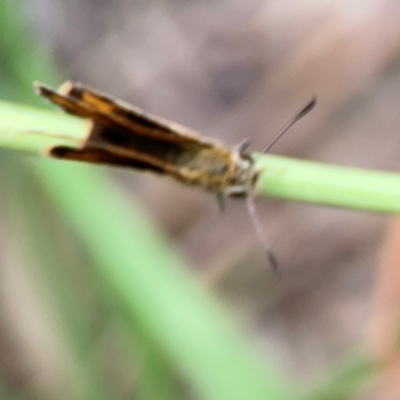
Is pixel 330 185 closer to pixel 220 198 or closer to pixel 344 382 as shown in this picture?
pixel 220 198

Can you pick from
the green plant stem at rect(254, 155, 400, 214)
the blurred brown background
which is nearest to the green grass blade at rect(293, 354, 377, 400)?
the blurred brown background

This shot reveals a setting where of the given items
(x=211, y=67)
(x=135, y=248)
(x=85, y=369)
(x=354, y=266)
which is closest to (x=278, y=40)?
(x=211, y=67)

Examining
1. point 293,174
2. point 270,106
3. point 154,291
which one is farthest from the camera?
point 270,106

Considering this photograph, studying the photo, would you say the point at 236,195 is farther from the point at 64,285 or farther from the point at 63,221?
the point at 63,221

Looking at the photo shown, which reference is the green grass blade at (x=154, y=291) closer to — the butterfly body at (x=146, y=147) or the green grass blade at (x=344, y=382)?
the green grass blade at (x=344, y=382)

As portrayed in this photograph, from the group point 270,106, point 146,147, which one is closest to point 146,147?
point 146,147

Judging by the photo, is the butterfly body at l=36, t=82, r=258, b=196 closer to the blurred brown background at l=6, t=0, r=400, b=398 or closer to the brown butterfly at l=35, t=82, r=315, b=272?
the brown butterfly at l=35, t=82, r=315, b=272
